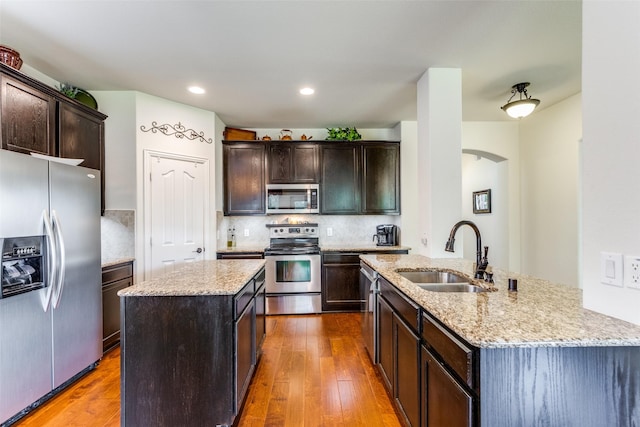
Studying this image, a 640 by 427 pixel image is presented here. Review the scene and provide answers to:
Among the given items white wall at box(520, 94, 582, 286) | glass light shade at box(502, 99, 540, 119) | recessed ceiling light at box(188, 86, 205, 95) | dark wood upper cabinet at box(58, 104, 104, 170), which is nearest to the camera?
dark wood upper cabinet at box(58, 104, 104, 170)

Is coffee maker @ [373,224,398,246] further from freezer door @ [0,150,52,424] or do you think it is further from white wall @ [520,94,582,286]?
→ freezer door @ [0,150,52,424]

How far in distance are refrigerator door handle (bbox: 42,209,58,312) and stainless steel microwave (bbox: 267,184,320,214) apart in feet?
8.08

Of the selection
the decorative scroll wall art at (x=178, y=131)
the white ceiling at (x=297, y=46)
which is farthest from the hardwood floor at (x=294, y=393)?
the white ceiling at (x=297, y=46)

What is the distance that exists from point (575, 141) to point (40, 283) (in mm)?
5237

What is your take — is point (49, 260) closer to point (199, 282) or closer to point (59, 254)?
point (59, 254)

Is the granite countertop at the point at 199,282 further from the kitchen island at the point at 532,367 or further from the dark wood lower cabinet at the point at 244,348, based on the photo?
the kitchen island at the point at 532,367

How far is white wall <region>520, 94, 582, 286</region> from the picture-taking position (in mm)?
3377

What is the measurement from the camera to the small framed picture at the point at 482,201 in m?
4.63

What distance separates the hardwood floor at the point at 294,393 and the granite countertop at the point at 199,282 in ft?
2.98

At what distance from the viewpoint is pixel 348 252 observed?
13.0 ft

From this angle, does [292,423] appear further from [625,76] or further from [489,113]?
[489,113]

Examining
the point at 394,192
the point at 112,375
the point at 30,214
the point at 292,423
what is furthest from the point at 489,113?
the point at 112,375

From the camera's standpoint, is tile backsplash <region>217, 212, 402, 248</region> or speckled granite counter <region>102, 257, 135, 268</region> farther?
tile backsplash <region>217, 212, 402, 248</region>

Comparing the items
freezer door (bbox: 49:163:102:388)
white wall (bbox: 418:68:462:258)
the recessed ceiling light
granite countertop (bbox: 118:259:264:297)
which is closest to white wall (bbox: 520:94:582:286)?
white wall (bbox: 418:68:462:258)
